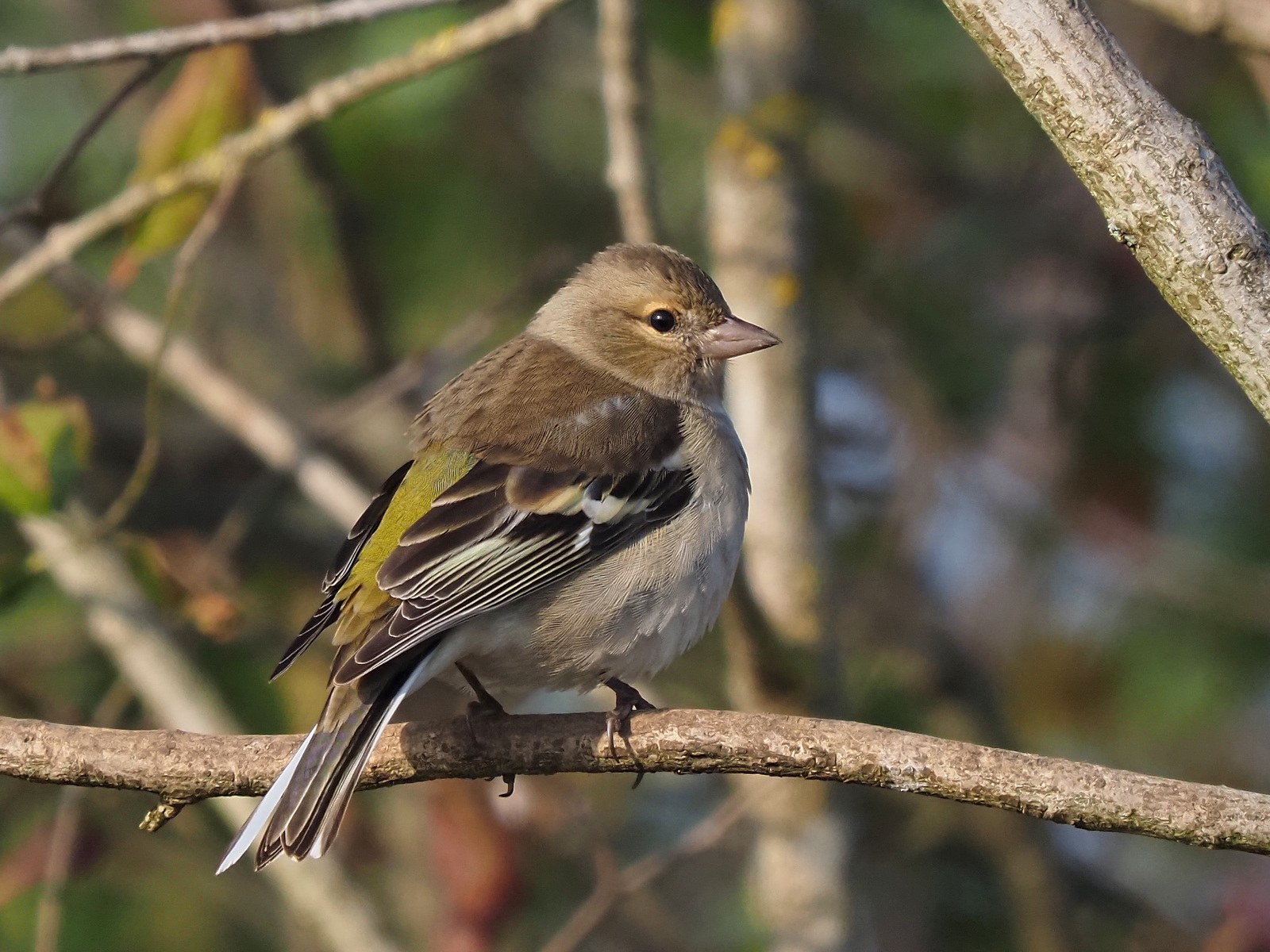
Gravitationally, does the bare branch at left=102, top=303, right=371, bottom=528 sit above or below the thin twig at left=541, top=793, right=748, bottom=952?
above

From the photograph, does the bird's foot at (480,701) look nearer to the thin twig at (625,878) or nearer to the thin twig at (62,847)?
the thin twig at (625,878)

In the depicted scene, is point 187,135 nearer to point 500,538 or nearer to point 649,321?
point 649,321

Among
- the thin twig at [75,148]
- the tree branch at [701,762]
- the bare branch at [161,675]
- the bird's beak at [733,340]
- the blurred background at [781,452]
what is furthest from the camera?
the blurred background at [781,452]

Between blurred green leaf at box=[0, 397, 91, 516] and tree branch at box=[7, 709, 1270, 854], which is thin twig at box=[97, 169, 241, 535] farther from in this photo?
tree branch at box=[7, 709, 1270, 854]

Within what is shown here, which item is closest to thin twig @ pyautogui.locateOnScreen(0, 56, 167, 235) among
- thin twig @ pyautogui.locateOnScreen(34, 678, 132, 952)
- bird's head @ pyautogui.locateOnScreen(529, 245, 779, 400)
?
bird's head @ pyautogui.locateOnScreen(529, 245, 779, 400)

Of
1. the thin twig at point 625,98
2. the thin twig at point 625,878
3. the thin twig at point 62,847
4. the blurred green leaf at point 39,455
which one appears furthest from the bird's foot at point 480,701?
the thin twig at point 625,98

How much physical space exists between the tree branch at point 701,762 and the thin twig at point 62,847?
142 cm

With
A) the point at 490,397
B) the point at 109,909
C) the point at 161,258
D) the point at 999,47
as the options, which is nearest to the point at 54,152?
the point at 161,258

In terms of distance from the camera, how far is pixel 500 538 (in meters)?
4.29

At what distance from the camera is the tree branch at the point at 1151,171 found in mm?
2736

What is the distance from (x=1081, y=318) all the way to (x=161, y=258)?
5157 millimetres

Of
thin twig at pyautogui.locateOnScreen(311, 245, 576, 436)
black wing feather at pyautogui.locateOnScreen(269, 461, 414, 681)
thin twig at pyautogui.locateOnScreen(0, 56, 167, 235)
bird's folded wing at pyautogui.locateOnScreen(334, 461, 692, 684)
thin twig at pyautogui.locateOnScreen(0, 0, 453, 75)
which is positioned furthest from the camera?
thin twig at pyautogui.locateOnScreen(311, 245, 576, 436)

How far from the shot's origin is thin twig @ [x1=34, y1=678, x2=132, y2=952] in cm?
517

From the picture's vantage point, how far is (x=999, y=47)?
2.84 metres
